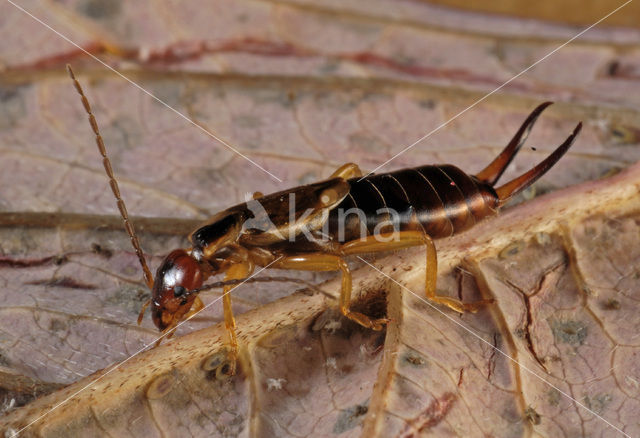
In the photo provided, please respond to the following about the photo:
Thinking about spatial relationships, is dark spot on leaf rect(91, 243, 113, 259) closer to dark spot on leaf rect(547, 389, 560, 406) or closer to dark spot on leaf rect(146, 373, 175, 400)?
dark spot on leaf rect(146, 373, 175, 400)

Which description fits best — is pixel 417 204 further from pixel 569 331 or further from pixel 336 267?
pixel 569 331

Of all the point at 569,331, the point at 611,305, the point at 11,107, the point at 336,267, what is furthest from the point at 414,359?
the point at 11,107

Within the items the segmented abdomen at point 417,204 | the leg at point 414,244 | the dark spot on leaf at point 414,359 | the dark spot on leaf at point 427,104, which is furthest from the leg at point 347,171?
the dark spot on leaf at point 414,359

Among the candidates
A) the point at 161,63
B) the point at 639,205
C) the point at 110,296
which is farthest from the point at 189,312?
the point at 639,205

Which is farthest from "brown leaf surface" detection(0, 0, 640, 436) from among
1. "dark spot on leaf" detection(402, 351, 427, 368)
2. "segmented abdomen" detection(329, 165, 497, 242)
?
"segmented abdomen" detection(329, 165, 497, 242)

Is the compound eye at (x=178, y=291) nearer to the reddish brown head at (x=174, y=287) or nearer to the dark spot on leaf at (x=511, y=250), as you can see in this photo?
the reddish brown head at (x=174, y=287)
